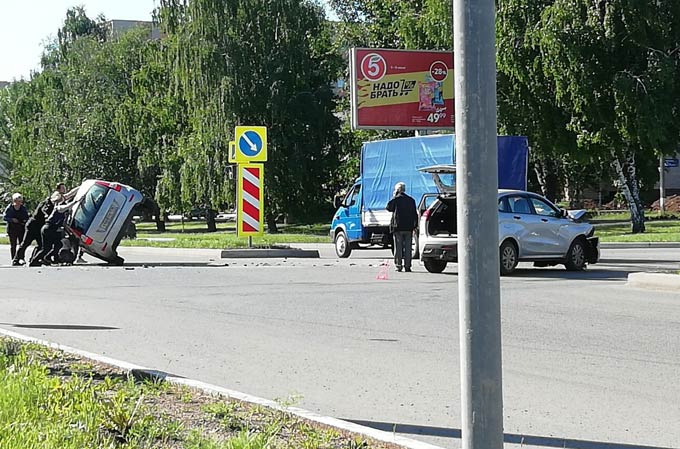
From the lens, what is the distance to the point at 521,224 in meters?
19.8

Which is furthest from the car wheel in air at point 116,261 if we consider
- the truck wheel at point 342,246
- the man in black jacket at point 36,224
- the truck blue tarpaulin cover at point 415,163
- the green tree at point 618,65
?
the green tree at point 618,65

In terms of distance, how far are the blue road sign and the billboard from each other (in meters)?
8.62

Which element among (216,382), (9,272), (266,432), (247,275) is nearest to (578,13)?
(247,275)

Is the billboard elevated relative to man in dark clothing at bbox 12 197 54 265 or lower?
elevated

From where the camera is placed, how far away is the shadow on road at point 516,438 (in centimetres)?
648

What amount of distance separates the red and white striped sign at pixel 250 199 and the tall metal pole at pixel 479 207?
77.0 feet

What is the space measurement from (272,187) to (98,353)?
127 ft

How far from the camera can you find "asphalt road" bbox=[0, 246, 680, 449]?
744 centimetres

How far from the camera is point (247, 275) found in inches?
801

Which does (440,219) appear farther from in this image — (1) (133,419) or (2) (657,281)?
(1) (133,419)

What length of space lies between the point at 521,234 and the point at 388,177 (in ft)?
28.9

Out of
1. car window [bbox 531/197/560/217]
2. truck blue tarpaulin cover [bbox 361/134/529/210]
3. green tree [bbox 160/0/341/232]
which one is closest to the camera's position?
car window [bbox 531/197/560/217]

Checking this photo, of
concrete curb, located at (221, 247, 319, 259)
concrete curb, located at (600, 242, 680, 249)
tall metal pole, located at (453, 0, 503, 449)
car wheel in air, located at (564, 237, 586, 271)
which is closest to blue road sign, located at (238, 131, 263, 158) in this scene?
concrete curb, located at (221, 247, 319, 259)

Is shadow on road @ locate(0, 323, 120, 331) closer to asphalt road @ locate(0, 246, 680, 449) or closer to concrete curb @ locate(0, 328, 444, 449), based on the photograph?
asphalt road @ locate(0, 246, 680, 449)
